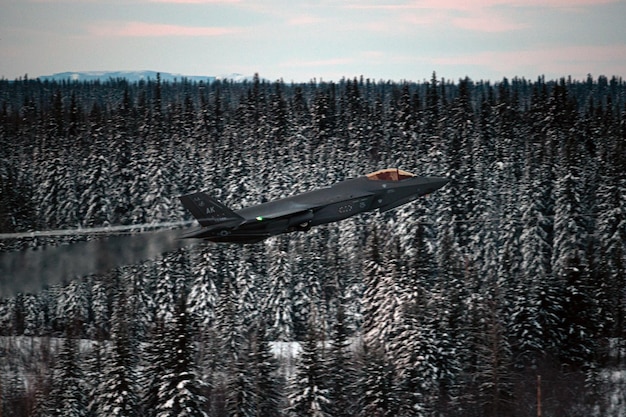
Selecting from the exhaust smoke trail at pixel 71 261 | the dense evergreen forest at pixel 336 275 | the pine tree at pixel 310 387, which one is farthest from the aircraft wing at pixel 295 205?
the pine tree at pixel 310 387

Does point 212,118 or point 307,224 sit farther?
point 212,118

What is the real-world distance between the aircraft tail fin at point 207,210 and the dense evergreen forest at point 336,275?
29976 millimetres

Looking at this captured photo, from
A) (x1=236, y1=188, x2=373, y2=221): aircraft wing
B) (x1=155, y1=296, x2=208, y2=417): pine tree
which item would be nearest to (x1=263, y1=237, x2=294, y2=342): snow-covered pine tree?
(x1=155, y1=296, x2=208, y2=417): pine tree

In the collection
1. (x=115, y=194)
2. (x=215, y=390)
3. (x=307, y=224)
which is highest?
(x=307, y=224)

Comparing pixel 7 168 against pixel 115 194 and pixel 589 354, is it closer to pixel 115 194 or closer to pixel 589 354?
pixel 115 194

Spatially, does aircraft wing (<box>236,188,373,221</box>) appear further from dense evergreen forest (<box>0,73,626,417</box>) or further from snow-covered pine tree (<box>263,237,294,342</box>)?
snow-covered pine tree (<box>263,237,294,342</box>)

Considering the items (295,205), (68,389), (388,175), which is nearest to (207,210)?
(295,205)

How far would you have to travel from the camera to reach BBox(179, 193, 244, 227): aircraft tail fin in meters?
34.3

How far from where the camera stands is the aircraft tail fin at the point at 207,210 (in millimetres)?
34281

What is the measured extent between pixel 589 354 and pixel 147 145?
107 meters

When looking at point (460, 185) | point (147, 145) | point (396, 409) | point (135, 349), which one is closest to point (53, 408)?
point (135, 349)

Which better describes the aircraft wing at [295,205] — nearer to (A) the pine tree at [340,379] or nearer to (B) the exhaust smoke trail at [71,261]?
(B) the exhaust smoke trail at [71,261]

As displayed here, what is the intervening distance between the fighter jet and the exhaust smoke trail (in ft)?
25.9

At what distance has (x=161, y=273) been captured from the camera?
388 feet
